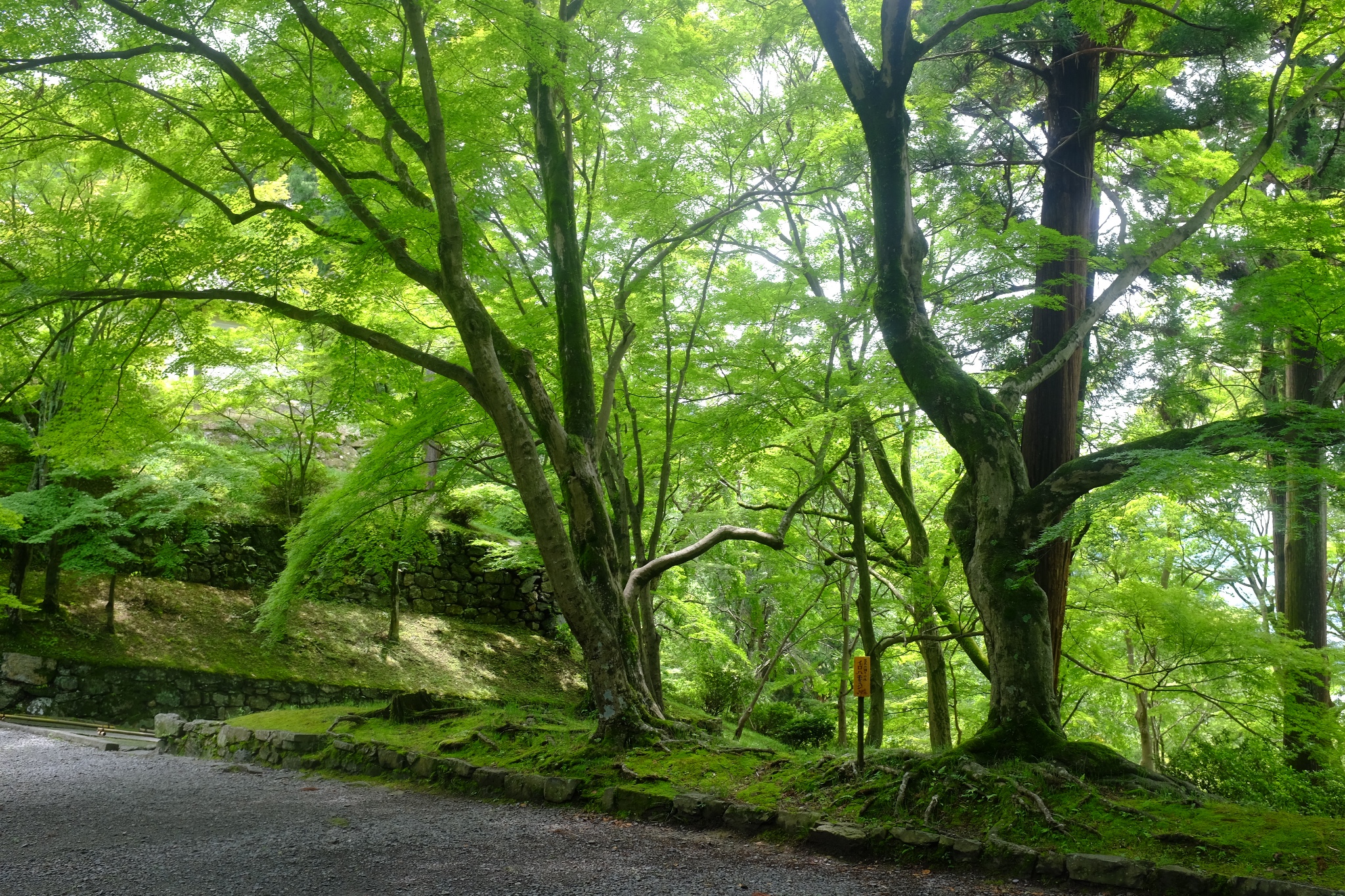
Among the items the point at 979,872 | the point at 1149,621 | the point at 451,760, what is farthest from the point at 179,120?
the point at 1149,621

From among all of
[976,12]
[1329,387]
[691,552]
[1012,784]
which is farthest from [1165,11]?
[691,552]

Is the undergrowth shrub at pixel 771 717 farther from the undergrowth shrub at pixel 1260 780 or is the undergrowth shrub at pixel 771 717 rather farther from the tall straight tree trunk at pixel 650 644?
the undergrowth shrub at pixel 1260 780

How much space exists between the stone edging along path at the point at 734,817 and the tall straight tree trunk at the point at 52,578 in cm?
355

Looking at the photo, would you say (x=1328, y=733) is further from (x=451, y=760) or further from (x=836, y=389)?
(x=451, y=760)

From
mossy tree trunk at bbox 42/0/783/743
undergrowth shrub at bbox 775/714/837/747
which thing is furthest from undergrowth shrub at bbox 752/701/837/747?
mossy tree trunk at bbox 42/0/783/743

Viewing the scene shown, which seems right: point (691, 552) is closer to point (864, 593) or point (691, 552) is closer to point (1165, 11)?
point (864, 593)

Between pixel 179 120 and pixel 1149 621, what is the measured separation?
8.55 metres

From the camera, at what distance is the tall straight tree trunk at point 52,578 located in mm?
9180

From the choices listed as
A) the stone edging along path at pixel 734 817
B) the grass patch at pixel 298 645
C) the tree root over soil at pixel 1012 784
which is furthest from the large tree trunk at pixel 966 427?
the grass patch at pixel 298 645

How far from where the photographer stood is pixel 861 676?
3.99 m

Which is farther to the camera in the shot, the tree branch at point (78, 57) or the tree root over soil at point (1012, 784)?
the tree branch at point (78, 57)

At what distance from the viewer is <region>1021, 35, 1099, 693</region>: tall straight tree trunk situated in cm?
568

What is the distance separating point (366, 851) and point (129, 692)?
7.60 metres

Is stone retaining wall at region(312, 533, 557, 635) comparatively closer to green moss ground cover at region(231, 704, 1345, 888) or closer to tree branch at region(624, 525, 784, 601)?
tree branch at region(624, 525, 784, 601)
